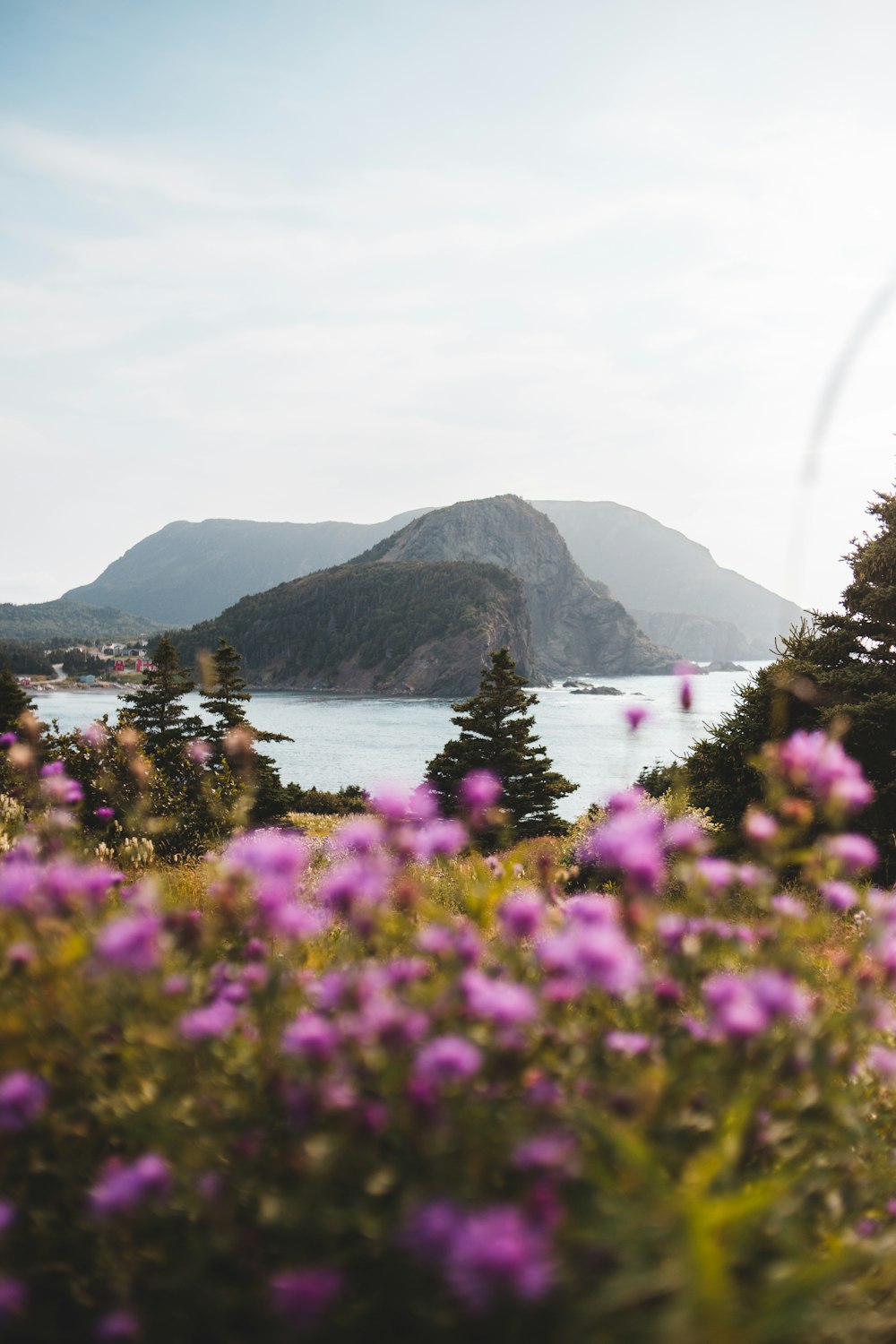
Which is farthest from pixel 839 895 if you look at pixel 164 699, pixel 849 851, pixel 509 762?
pixel 164 699

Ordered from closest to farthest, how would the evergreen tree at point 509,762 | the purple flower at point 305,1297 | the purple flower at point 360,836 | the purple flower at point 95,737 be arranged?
the purple flower at point 305,1297 → the purple flower at point 360,836 → the purple flower at point 95,737 → the evergreen tree at point 509,762

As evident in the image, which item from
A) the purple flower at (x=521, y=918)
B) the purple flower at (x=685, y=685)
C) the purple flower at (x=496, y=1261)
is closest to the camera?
the purple flower at (x=496, y=1261)

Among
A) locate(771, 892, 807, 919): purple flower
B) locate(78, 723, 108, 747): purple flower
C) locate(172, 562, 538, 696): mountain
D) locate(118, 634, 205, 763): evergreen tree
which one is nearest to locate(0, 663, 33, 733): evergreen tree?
locate(118, 634, 205, 763): evergreen tree

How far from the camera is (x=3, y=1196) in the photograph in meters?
1.69

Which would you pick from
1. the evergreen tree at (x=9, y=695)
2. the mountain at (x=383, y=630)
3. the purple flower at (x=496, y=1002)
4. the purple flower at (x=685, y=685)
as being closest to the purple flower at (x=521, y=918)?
the purple flower at (x=496, y=1002)

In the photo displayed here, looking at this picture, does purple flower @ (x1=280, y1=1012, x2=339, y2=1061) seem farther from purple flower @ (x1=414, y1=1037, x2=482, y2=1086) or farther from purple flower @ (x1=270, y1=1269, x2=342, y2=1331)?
purple flower @ (x1=270, y1=1269, x2=342, y2=1331)

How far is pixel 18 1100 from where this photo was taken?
54.0 inches

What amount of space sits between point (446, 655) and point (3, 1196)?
12137 cm

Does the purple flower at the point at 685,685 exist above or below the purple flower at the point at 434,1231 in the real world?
above

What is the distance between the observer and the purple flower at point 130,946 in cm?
138

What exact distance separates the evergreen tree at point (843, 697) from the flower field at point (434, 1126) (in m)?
9.20

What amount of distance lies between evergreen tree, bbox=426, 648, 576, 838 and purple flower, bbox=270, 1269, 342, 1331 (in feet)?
60.3

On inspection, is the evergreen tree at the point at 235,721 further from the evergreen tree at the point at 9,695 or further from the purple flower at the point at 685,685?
the purple flower at the point at 685,685

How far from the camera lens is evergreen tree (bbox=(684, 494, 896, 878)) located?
1018 centimetres
